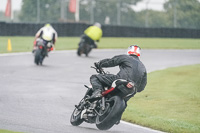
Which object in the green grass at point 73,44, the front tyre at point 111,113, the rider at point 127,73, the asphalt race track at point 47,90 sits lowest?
the green grass at point 73,44

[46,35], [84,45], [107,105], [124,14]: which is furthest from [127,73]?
[124,14]

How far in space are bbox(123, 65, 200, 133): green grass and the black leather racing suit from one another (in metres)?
1.10

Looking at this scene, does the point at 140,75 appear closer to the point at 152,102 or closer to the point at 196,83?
the point at 152,102

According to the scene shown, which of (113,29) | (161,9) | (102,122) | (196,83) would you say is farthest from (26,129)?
(161,9)

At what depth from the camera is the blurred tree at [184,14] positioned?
4569 centimetres

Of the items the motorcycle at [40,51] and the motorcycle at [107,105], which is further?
the motorcycle at [40,51]

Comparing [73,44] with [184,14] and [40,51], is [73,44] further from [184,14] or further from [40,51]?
[184,14]

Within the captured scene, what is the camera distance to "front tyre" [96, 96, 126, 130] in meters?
7.91

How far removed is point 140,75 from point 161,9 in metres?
40.2

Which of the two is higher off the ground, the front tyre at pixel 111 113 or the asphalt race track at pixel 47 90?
the front tyre at pixel 111 113

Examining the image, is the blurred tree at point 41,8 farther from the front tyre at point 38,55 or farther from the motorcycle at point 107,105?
the motorcycle at point 107,105

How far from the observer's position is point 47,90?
13.6m

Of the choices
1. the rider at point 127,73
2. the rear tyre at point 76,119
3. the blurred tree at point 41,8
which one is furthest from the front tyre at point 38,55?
the blurred tree at point 41,8

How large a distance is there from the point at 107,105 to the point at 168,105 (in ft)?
12.0
